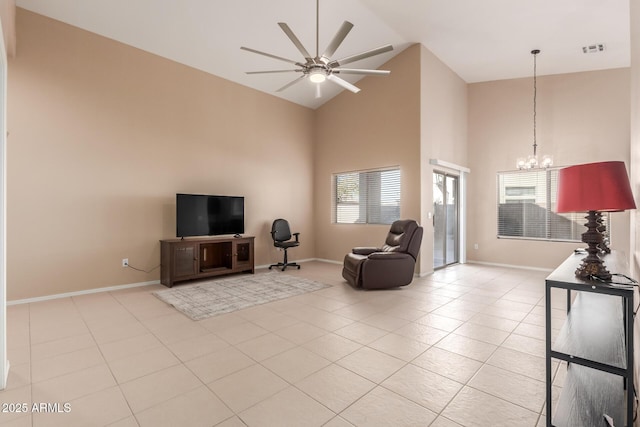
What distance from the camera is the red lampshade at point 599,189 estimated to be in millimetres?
1605

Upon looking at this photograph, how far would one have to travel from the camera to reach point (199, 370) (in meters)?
2.30

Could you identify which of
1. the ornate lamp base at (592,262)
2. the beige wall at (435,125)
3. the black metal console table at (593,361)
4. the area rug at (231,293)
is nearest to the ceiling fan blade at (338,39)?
the ornate lamp base at (592,262)

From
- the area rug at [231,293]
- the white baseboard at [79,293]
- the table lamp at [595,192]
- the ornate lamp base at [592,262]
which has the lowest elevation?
the area rug at [231,293]

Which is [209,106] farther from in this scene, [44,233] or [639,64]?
[639,64]

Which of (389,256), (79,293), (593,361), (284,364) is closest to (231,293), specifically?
(79,293)

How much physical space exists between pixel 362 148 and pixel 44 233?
5.57m

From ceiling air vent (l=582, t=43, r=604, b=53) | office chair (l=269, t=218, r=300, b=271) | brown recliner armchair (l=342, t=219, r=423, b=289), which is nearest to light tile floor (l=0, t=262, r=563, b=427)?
brown recliner armchair (l=342, t=219, r=423, b=289)

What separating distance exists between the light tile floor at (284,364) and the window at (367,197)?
2.61 m

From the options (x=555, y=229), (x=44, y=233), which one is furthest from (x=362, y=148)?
(x=44, y=233)

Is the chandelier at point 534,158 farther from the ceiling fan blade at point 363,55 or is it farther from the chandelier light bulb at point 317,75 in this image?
the chandelier light bulb at point 317,75

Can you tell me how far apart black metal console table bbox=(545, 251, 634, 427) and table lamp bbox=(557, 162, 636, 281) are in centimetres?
12

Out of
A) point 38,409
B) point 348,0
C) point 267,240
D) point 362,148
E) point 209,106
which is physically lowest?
point 38,409

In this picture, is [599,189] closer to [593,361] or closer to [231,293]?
[593,361]

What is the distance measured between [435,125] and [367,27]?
7.31 feet
